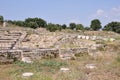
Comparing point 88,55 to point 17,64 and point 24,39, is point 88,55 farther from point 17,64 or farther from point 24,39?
point 24,39

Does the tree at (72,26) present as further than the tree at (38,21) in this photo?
Yes

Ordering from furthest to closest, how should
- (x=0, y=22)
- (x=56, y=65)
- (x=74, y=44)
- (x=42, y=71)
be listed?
1. (x=0, y=22)
2. (x=74, y=44)
3. (x=56, y=65)
4. (x=42, y=71)

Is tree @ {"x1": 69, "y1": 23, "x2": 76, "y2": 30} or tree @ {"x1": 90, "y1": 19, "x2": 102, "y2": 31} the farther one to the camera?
tree @ {"x1": 69, "y1": 23, "x2": 76, "y2": 30}

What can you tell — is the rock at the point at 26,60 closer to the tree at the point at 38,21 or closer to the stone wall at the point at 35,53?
the stone wall at the point at 35,53

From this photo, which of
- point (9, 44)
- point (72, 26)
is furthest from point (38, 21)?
point (9, 44)

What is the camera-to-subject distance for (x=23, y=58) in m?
10.6

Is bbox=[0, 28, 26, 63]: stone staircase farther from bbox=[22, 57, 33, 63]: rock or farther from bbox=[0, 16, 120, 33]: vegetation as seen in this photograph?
bbox=[0, 16, 120, 33]: vegetation

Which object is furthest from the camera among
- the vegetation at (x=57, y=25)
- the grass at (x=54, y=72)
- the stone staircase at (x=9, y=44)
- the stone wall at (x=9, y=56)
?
the vegetation at (x=57, y=25)

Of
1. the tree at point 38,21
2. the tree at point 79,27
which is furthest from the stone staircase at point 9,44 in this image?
the tree at point 79,27

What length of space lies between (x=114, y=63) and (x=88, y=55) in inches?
117

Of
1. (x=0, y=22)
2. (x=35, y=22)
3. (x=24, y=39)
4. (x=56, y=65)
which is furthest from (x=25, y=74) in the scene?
(x=35, y=22)

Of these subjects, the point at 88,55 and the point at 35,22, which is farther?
the point at 35,22

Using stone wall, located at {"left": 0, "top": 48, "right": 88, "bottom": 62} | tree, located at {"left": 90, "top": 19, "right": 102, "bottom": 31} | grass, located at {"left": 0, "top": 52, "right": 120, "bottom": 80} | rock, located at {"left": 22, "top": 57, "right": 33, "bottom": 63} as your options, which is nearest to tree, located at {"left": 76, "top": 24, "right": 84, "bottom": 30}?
tree, located at {"left": 90, "top": 19, "right": 102, "bottom": 31}

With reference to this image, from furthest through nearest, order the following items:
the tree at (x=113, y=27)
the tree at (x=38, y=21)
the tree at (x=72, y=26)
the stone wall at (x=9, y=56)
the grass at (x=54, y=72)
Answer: the tree at (x=113, y=27) → the tree at (x=72, y=26) → the tree at (x=38, y=21) → the stone wall at (x=9, y=56) → the grass at (x=54, y=72)
